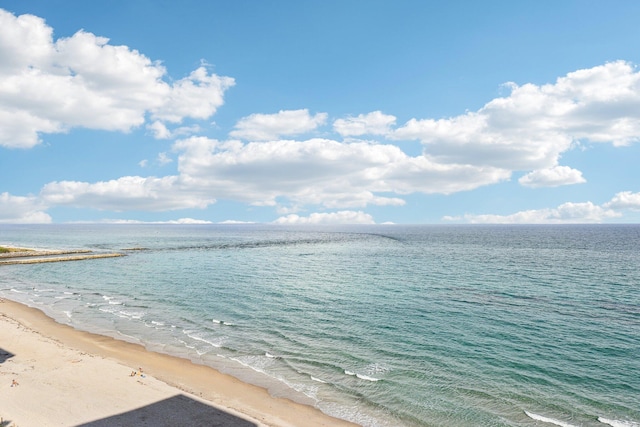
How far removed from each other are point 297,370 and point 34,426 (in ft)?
45.3

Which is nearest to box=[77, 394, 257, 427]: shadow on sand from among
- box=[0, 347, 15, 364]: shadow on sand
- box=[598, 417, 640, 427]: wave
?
box=[0, 347, 15, 364]: shadow on sand

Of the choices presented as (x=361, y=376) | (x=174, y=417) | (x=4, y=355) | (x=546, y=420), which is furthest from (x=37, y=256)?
(x=546, y=420)

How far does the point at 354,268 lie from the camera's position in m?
73.4

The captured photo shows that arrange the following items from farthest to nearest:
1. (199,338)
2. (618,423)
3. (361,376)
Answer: (199,338), (361,376), (618,423)

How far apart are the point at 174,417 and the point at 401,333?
772 inches

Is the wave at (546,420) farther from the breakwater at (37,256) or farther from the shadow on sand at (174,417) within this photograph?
the breakwater at (37,256)

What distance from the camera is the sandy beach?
17.3 metres

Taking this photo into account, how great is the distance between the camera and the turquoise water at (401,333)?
20.5m

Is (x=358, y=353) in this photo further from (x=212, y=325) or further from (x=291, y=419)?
(x=212, y=325)

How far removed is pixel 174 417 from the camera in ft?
57.3

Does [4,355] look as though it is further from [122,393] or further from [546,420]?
[546,420]

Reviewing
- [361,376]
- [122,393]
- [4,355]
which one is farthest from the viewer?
[4,355]

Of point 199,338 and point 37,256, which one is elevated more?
point 37,256

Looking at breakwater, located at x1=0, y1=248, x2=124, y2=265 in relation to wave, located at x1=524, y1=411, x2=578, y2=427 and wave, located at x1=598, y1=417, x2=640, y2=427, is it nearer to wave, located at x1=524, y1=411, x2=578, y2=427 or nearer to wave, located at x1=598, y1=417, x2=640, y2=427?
wave, located at x1=524, y1=411, x2=578, y2=427
